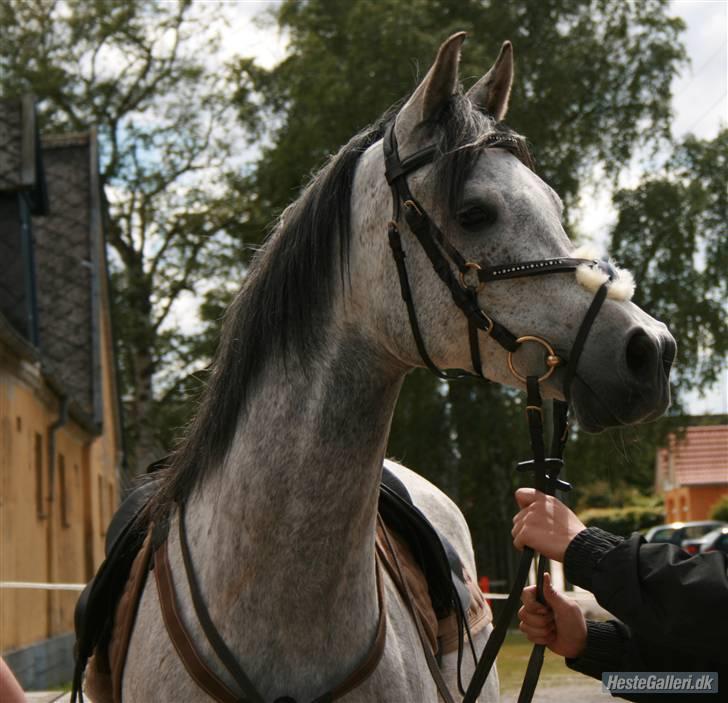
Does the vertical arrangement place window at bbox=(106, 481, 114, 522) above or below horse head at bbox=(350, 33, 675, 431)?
below

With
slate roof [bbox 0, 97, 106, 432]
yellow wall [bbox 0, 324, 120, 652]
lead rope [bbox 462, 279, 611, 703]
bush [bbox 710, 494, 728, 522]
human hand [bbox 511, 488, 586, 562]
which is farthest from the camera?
bush [bbox 710, 494, 728, 522]

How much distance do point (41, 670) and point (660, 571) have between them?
532 inches

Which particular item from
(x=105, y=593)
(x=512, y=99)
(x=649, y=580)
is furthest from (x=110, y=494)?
(x=649, y=580)

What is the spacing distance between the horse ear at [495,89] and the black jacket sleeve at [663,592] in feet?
4.44

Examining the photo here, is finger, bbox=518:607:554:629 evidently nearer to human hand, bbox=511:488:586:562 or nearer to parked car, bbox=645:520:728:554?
human hand, bbox=511:488:586:562

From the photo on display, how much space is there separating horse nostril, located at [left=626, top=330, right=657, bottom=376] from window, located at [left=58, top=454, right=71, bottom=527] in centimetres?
1709

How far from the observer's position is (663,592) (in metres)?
2.40

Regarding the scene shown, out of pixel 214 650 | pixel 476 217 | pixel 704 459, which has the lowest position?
pixel 704 459

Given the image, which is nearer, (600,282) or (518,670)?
(600,282)

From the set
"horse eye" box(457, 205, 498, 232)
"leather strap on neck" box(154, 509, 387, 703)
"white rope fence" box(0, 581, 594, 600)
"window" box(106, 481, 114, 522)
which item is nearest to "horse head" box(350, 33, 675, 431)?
"horse eye" box(457, 205, 498, 232)

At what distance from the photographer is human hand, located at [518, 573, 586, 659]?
2818mm

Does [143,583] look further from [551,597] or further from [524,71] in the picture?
[524,71]

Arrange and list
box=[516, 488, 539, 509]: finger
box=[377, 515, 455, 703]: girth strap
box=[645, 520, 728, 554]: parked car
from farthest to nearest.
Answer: box=[645, 520, 728, 554]: parked car < box=[377, 515, 455, 703]: girth strap < box=[516, 488, 539, 509]: finger

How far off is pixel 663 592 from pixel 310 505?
40.7 inches
